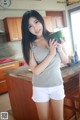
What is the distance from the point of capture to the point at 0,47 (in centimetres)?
434

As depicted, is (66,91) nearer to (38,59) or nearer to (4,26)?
(38,59)

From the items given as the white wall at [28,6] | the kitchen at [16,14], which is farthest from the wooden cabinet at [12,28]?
the white wall at [28,6]

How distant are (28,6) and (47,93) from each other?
3.84 metres

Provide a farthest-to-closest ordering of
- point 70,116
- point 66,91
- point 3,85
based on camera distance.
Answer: point 3,85 < point 70,116 < point 66,91

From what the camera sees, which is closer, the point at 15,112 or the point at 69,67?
the point at 69,67

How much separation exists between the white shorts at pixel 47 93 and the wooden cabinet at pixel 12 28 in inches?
120

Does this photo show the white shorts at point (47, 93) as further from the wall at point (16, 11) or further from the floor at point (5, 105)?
the wall at point (16, 11)

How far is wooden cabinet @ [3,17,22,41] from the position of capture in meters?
4.13

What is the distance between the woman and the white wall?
3.12 m

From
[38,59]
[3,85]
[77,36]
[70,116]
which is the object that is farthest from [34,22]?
[77,36]

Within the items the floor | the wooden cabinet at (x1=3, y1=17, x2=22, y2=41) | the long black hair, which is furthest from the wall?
the long black hair

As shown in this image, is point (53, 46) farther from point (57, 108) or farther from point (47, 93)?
point (57, 108)

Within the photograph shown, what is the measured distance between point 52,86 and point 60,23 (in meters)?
Answer: 4.46

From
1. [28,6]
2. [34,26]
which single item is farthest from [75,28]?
[34,26]
